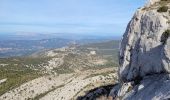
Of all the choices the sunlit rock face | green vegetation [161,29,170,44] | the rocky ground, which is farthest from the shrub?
the rocky ground

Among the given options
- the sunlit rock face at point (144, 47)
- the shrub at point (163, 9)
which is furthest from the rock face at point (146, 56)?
the shrub at point (163, 9)

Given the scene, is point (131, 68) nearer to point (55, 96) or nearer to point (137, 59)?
point (137, 59)

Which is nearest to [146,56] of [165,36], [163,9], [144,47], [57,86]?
[144,47]

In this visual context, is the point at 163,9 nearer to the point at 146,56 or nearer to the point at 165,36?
the point at 165,36

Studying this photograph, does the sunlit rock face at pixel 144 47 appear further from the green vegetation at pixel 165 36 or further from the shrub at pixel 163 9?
the shrub at pixel 163 9

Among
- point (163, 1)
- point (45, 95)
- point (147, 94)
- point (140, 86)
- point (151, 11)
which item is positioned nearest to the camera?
point (147, 94)

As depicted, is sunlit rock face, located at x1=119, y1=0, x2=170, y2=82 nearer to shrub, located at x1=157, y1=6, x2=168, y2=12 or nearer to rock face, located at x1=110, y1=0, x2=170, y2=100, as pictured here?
rock face, located at x1=110, y1=0, x2=170, y2=100

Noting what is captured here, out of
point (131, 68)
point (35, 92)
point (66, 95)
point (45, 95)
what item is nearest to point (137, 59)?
point (131, 68)

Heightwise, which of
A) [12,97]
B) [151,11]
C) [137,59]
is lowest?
[12,97]
